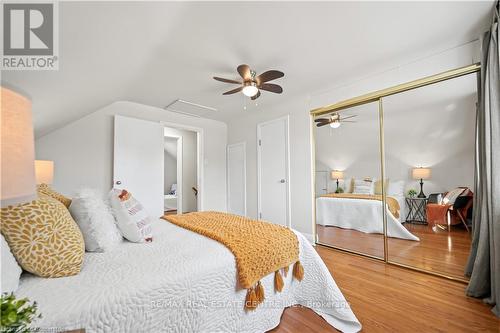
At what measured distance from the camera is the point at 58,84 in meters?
1.75

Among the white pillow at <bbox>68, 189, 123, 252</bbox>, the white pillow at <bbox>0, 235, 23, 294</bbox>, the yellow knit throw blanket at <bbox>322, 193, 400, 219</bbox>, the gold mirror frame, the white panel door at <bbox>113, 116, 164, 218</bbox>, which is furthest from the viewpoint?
the white panel door at <bbox>113, 116, 164, 218</bbox>

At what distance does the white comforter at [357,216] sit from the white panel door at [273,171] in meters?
0.63

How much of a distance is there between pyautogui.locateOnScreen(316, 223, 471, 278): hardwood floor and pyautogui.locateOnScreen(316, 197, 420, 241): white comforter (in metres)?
0.08

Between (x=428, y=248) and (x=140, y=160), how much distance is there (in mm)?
4240

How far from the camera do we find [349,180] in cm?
303

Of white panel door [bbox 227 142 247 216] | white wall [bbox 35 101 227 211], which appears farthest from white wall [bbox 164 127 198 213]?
white wall [bbox 35 101 227 211]

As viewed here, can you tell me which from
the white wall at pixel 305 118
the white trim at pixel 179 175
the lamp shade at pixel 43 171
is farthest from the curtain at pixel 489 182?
the white trim at pixel 179 175

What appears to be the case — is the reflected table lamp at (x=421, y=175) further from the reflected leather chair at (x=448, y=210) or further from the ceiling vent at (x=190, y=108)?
the ceiling vent at (x=190, y=108)

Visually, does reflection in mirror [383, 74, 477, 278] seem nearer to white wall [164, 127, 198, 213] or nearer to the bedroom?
the bedroom

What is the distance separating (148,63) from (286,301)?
2.74 metres

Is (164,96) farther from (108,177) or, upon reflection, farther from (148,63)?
(108,177)

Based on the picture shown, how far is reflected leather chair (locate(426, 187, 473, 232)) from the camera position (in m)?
2.12

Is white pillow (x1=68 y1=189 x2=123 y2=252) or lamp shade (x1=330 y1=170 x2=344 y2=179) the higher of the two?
lamp shade (x1=330 y1=170 x2=344 y2=179)

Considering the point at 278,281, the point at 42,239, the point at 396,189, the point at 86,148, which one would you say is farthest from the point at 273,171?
the point at 42,239
